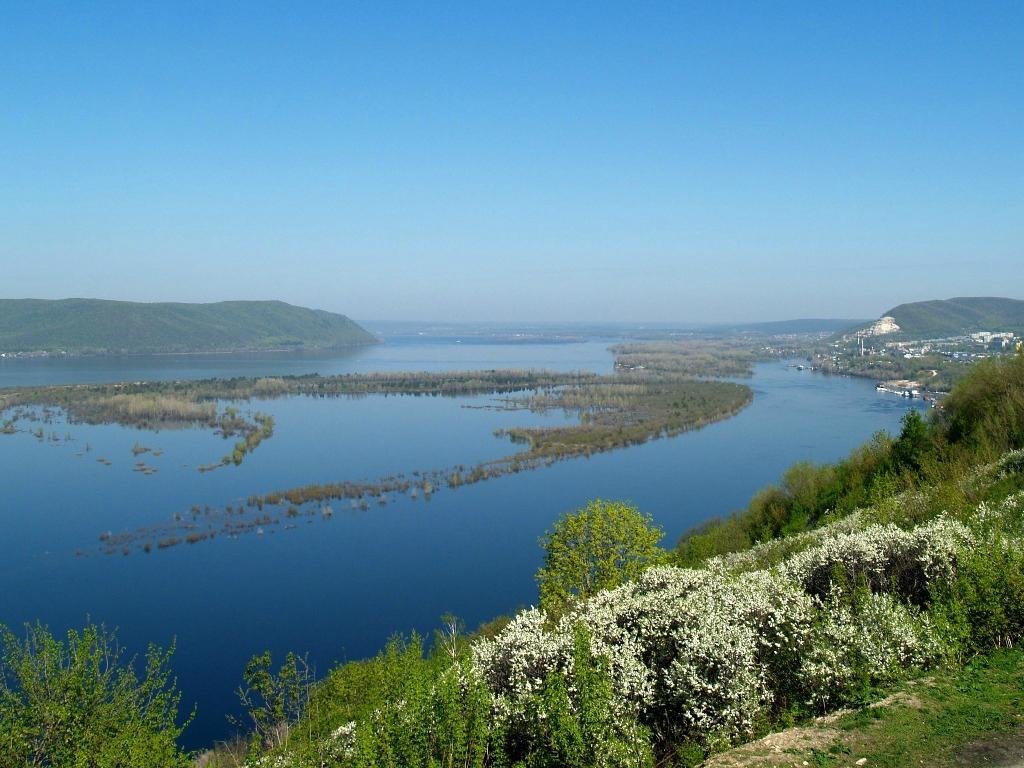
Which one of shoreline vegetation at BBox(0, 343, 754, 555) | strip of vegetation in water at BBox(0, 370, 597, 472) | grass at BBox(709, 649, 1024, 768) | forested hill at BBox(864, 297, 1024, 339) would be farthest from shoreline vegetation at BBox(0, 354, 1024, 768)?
forested hill at BBox(864, 297, 1024, 339)

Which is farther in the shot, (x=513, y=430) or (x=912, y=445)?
(x=513, y=430)

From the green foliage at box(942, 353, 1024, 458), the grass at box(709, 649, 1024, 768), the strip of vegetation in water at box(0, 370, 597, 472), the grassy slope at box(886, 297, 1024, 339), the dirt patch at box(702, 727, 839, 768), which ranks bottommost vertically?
the strip of vegetation in water at box(0, 370, 597, 472)

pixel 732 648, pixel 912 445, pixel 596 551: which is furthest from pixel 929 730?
pixel 912 445

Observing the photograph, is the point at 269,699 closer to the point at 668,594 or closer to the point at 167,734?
the point at 167,734

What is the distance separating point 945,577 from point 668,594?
3.51 metres

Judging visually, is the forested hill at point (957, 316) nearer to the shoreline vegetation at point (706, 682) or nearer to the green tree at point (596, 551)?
the green tree at point (596, 551)

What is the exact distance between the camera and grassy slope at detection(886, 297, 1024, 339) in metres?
124

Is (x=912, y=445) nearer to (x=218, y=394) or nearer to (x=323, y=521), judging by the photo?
(x=323, y=521)

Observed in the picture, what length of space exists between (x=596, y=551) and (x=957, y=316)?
474ft

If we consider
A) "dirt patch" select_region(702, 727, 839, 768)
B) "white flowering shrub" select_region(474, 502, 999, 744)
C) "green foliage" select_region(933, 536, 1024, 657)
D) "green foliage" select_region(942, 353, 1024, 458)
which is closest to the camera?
"dirt patch" select_region(702, 727, 839, 768)

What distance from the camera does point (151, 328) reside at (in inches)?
5699

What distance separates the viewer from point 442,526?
32625 mm

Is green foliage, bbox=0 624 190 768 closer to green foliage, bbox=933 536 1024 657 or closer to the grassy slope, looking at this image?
green foliage, bbox=933 536 1024 657

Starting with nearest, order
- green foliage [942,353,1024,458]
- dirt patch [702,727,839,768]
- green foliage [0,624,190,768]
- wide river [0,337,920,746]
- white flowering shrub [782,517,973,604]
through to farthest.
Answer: dirt patch [702,727,839,768] → green foliage [0,624,190,768] → white flowering shrub [782,517,973,604] → green foliage [942,353,1024,458] → wide river [0,337,920,746]
